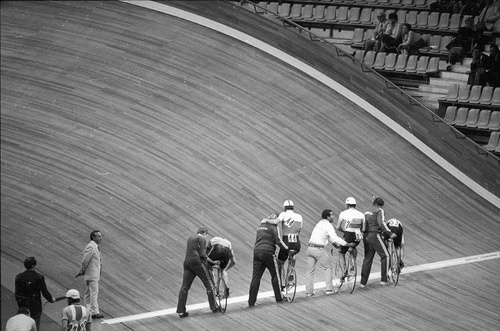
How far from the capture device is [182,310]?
11805 mm

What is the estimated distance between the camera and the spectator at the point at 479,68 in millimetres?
17469

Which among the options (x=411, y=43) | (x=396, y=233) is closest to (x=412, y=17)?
(x=411, y=43)

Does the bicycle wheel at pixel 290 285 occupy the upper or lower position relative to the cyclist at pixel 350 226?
lower

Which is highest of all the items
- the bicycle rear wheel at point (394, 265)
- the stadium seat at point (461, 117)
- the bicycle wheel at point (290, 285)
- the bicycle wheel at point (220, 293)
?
the stadium seat at point (461, 117)

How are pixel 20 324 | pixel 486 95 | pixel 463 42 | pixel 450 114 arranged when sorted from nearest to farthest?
pixel 20 324, pixel 450 114, pixel 486 95, pixel 463 42

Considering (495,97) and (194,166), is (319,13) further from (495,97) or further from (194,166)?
(194,166)

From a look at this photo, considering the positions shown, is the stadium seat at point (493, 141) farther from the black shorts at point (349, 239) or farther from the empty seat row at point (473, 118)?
the black shorts at point (349, 239)

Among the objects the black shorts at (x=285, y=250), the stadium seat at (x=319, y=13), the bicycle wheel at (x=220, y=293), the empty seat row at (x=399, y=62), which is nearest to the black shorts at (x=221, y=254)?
the bicycle wheel at (x=220, y=293)

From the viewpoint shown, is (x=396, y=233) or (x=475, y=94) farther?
(x=475, y=94)

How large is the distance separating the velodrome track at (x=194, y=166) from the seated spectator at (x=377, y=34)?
0.94m

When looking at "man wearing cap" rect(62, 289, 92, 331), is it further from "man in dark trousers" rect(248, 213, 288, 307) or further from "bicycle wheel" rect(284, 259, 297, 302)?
"bicycle wheel" rect(284, 259, 297, 302)

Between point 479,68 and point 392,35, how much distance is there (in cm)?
212

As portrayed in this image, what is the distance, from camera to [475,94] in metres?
17.4

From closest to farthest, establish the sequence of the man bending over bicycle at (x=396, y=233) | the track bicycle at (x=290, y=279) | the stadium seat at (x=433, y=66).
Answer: the track bicycle at (x=290, y=279), the man bending over bicycle at (x=396, y=233), the stadium seat at (x=433, y=66)
